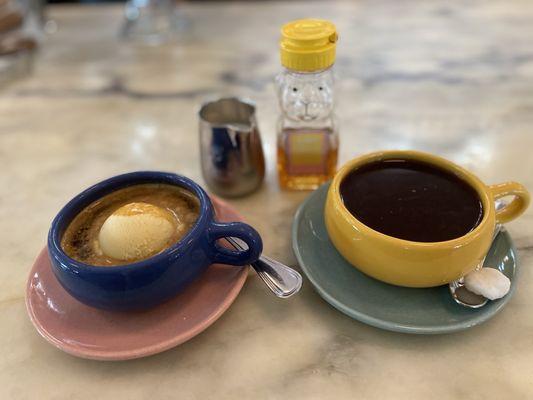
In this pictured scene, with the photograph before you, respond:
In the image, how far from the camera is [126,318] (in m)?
0.57

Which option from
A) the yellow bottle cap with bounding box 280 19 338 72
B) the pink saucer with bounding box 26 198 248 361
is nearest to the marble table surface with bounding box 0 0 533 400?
the pink saucer with bounding box 26 198 248 361

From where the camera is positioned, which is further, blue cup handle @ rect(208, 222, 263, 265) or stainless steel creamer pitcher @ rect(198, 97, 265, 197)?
stainless steel creamer pitcher @ rect(198, 97, 265, 197)

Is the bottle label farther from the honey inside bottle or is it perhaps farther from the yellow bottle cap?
the yellow bottle cap

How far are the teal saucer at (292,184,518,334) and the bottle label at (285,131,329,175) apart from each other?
0.15 m

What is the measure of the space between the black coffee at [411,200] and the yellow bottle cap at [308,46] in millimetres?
153

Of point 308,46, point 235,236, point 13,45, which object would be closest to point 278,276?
point 235,236

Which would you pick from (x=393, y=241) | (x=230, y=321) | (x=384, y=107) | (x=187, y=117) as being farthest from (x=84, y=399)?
(x=384, y=107)

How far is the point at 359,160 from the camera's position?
664 mm

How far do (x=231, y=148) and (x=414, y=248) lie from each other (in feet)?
1.06

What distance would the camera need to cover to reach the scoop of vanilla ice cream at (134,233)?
56 cm

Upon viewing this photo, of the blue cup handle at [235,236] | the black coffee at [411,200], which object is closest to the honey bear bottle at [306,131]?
the black coffee at [411,200]

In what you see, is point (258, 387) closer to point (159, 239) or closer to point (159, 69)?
point (159, 239)

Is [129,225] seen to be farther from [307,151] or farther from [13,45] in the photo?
[13,45]

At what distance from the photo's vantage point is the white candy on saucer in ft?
1.80
